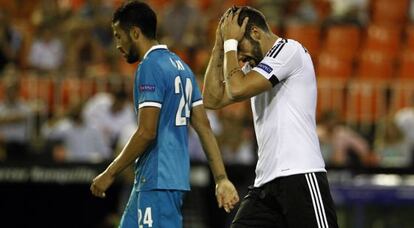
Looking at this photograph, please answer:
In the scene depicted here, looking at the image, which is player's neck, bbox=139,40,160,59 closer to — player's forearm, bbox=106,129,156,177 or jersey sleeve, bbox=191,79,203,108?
jersey sleeve, bbox=191,79,203,108

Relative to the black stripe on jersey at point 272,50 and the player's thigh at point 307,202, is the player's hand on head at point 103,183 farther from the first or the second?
the black stripe on jersey at point 272,50

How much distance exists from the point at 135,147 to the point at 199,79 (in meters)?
8.19

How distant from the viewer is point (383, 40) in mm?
18406

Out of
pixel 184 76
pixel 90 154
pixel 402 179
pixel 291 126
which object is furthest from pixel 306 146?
pixel 90 154

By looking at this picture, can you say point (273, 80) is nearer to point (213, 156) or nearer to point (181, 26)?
point (213, 156)

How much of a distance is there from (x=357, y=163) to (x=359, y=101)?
7.65 feet

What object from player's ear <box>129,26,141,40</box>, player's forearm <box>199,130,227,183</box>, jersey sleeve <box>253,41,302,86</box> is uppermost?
player's ear <box>129,26,141,40</box>

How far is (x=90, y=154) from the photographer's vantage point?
13.9 m

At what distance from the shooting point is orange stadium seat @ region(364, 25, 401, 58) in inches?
719

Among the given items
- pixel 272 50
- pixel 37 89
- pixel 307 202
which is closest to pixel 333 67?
pixel 37 89

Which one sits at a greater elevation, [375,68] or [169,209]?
[375,68]

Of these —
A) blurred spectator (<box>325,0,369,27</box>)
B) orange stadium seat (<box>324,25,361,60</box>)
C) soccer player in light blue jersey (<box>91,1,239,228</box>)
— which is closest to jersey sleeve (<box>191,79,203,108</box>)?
soccer player in light blue jersey (<box>91,1,239,228</box>)

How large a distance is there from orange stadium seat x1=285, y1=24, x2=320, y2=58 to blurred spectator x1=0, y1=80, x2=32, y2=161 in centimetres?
515

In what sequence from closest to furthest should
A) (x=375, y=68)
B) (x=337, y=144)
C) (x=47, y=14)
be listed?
(x=337, y=144) < (x=47, y=14) < (x=375, y=68)
